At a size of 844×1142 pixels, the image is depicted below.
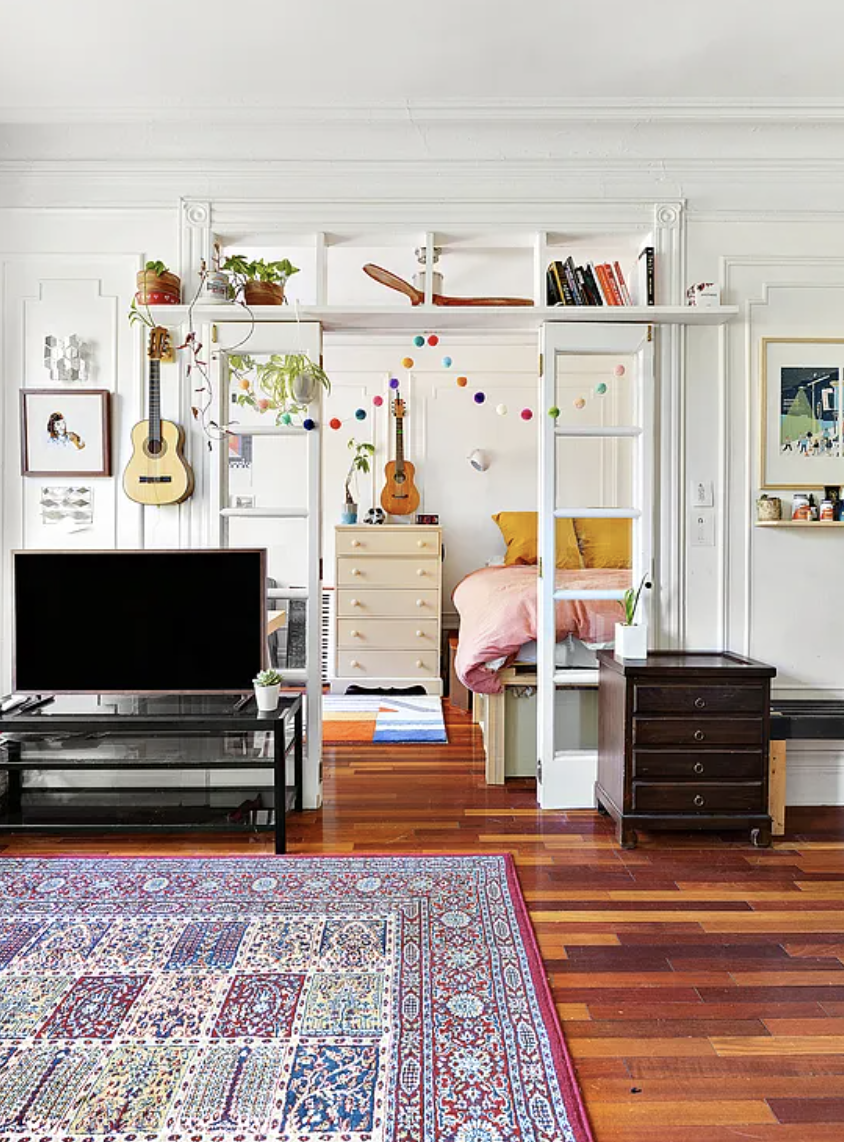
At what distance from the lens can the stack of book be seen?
3.36 m

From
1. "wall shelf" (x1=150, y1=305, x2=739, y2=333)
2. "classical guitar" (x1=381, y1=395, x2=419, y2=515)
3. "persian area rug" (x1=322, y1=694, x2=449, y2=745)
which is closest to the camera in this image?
"wall shelf" (x1=150, y1=305, x2=739, y2=333)

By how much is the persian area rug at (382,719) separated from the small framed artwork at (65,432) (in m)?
2.08

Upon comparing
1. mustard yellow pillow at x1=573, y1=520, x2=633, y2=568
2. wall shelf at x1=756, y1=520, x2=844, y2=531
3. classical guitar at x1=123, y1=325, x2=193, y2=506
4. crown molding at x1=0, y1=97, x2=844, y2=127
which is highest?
crown molding at x1=0, y1=97, x2=844, y2=127

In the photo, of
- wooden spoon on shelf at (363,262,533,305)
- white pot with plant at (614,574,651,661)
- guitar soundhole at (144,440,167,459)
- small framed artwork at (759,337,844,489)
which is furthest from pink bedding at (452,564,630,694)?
guitar soundhole at (144,440,167,459)

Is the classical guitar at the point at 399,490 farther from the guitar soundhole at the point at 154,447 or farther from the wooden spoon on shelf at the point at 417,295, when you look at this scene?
the guitar soundhole at the point at 154,447

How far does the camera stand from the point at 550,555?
344 centimetres

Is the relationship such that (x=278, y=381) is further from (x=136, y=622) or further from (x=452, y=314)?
(x=136, y=622)

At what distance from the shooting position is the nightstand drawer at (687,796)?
118 inches

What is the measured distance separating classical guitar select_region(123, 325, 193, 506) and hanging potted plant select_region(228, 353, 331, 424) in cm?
34

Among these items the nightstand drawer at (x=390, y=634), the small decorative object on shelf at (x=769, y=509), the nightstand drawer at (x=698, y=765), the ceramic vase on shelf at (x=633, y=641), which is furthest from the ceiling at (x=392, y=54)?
the nightstand drawer at (x=390, y=634)

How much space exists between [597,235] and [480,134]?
2.16 feet

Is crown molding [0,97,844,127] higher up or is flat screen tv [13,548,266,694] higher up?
crown molding [0,97,844,127]

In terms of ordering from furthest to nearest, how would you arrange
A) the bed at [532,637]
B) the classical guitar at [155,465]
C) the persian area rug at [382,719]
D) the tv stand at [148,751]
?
the persian area rug at [382,719]
the bed at [532,637]
the classical guitar at [155,465]
the tv stand at [148,751]

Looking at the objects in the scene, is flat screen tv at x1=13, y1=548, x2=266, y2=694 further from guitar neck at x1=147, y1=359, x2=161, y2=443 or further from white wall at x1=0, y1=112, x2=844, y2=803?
guitar neck at x1=147, y1=359, x2=161, y2=443
